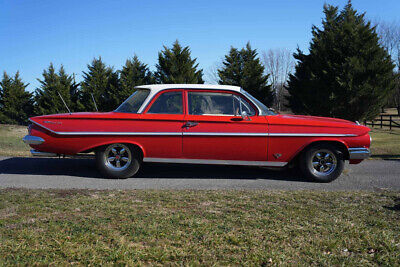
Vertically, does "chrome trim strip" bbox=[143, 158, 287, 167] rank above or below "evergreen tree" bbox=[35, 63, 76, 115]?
below

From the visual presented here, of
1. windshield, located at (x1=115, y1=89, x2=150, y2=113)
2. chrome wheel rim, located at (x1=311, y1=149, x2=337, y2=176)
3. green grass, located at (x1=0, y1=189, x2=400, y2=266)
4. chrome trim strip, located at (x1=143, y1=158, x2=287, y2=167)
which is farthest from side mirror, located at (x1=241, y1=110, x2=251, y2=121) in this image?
windshield, located at (x1=115, y1=89, x2=150, y2=113)

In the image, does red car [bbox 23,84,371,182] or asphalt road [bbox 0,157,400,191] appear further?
red car [bbox 23,84,371,182]

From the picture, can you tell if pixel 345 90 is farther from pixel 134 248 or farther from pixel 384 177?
pixel 134 248

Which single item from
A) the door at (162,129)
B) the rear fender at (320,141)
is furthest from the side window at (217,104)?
the rear fender at (320,141)

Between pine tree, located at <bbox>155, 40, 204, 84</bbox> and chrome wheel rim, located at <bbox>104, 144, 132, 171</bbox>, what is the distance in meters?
21.1

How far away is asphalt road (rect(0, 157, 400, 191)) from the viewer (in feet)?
18.5

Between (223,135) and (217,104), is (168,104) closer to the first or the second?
(217,104)

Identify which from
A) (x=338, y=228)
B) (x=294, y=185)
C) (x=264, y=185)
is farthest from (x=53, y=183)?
(x=338, y=228)

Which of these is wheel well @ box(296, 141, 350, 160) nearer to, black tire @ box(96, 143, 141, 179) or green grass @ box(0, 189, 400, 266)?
green grass @ box(0, 189, 400, 266)

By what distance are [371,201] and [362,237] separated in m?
1.51

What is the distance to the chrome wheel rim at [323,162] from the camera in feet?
20.1

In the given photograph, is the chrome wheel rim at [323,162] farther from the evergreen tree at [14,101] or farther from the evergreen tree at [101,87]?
the evergreen tree at [14,101]

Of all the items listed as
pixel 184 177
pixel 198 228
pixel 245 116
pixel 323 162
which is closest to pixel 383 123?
pixel 323 162

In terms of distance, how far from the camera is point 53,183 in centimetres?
570
